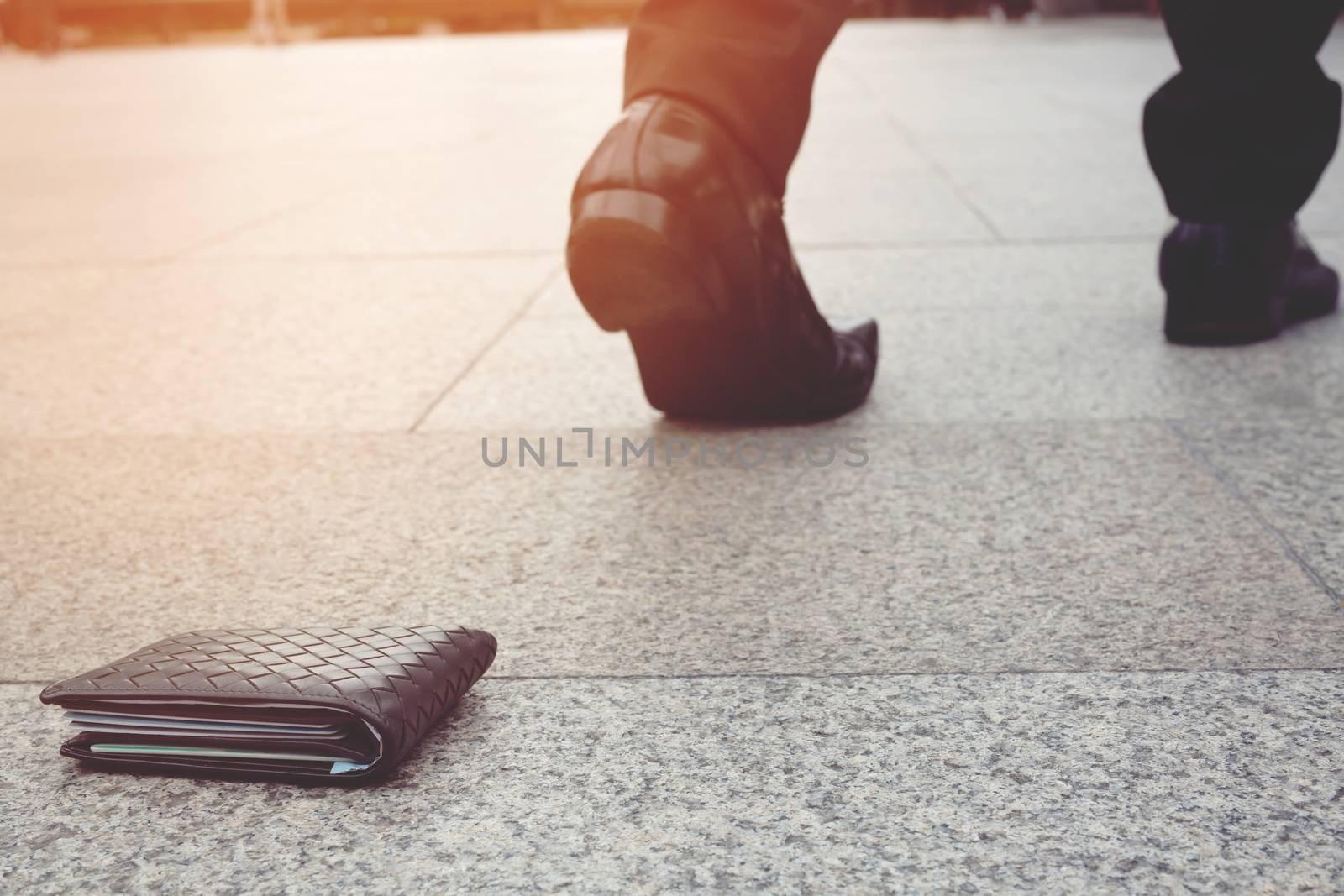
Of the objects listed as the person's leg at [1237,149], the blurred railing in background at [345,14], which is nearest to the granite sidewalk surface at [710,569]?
the person's leg at [1237,149]

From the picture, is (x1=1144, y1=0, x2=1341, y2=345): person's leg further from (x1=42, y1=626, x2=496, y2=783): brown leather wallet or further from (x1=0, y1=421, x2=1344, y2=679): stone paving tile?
(x1=42, y1=626, x2=496, y2=783): brown leather wallet

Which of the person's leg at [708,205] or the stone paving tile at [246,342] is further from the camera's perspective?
the stone paving tile at [246,342]

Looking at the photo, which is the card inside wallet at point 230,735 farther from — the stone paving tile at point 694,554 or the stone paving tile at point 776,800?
the stone paving tile at point 694,554

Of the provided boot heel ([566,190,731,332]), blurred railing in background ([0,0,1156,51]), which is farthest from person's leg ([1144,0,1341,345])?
blurred railing in background ([0,0,1156,51])

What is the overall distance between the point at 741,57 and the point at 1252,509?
2.86ft

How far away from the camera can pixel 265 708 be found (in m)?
0.99

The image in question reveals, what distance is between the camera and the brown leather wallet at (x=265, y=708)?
100 centimetres

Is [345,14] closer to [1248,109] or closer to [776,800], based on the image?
[1248,109]

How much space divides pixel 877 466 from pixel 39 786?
1119 mm

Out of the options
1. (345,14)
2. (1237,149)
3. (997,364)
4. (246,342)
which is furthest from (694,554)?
(345,14)

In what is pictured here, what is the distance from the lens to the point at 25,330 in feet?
9.12

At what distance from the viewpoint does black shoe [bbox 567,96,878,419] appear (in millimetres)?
1590

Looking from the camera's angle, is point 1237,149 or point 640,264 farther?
point 1237,149

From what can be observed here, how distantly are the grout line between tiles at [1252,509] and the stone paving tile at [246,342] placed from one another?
1187 millimetres
